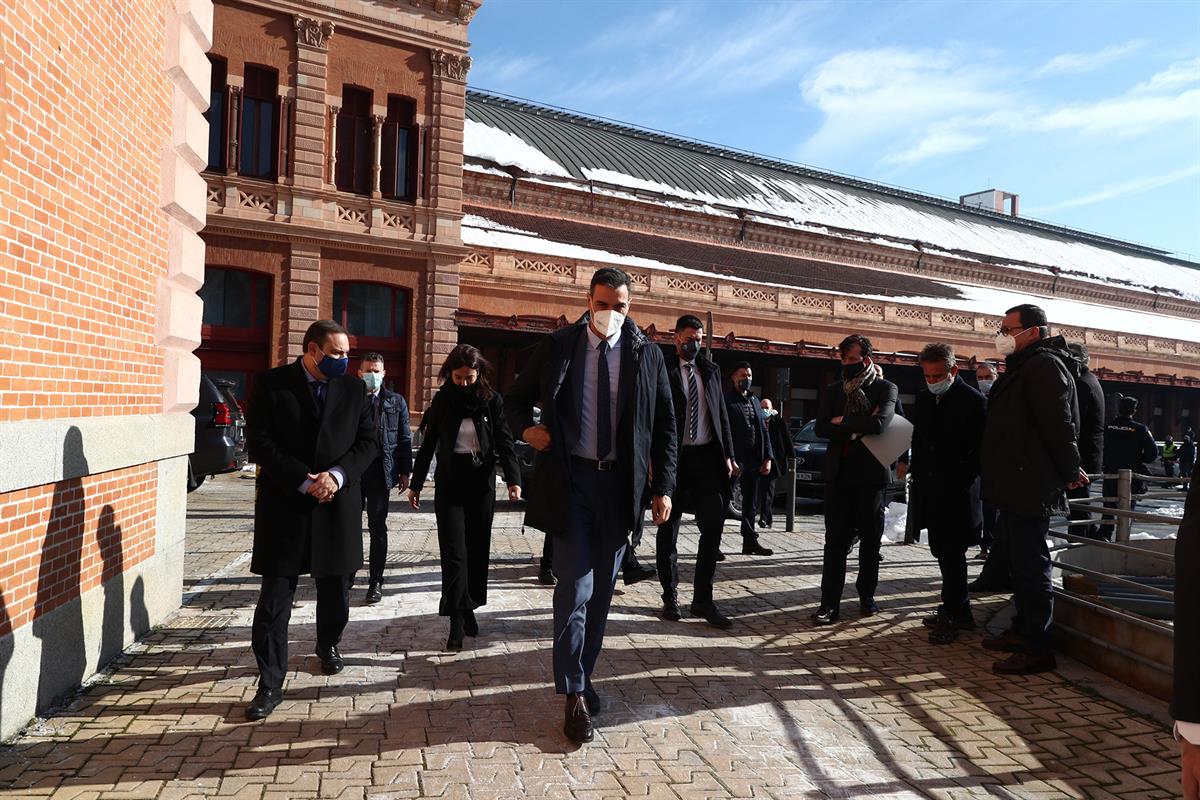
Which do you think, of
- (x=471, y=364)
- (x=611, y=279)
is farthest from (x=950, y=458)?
(x=471, y=364)

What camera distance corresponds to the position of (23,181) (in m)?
3.90

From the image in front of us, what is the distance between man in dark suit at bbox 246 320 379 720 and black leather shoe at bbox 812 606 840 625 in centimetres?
342

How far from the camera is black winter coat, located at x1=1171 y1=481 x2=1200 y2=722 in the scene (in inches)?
72.9

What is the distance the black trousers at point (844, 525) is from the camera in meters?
6.29

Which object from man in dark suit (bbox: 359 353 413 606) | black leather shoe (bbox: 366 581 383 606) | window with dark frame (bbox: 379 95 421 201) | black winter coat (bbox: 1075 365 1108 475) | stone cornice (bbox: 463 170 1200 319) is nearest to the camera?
black leather shoe (bbox: 366 581 383 606)

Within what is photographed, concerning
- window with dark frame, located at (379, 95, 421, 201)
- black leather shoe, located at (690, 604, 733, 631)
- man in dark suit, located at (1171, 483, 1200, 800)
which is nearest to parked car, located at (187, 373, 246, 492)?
black leather shoe, located at (690, 604, 733, 631)

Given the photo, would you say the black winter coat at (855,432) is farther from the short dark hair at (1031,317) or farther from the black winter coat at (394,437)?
the black winter coat at (394,437)

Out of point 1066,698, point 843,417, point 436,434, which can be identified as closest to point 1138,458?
point 843,417

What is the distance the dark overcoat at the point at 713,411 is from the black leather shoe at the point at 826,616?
42.5 inches

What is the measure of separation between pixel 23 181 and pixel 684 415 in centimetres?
426

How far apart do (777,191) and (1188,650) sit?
39.1 meters

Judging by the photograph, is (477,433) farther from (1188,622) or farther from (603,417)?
(1188,622)

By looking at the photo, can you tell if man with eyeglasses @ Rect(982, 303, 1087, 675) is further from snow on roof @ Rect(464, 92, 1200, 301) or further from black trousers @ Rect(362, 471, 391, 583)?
snow on roof @ Rect(464, 92, 1200, 301)

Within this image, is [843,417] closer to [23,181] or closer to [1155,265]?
[23,181]
